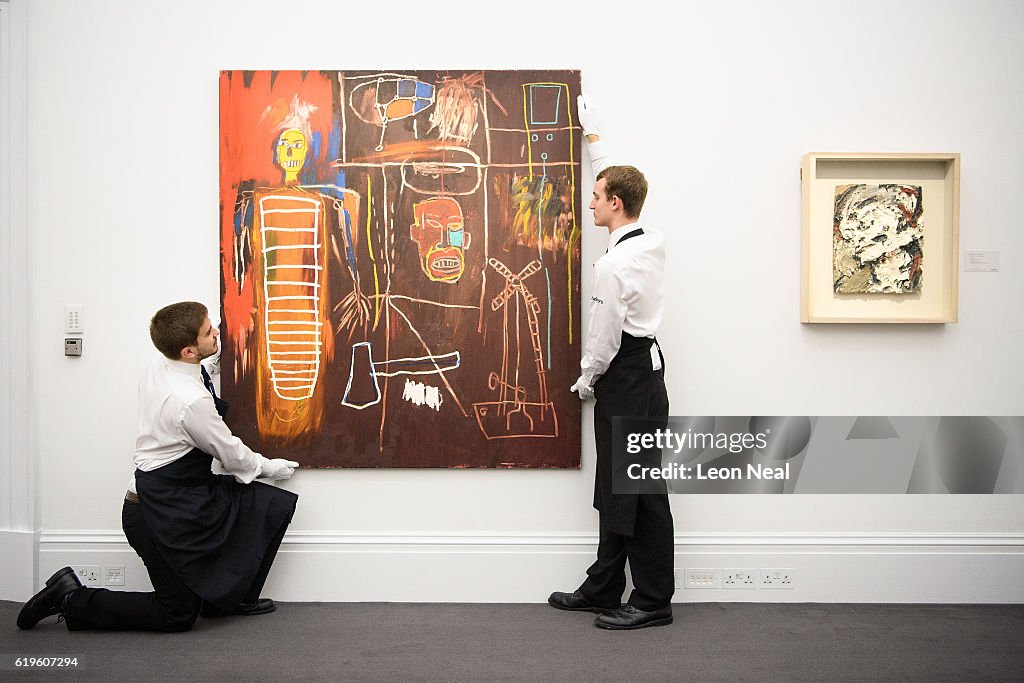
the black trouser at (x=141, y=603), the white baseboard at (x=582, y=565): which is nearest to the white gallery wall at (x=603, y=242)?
the white baseboard at (x=582, y=565)

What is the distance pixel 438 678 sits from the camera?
6.95 feet

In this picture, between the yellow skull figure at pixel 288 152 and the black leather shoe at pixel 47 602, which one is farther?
the yellow skull figure at pixel 288 152

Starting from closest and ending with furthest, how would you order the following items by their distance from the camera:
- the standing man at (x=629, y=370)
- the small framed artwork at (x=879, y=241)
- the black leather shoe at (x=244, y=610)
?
the standing man at (x=629, y=370), the black leather shoe at (x=244, y=610), the small framed artwork at (x=879, y=241)

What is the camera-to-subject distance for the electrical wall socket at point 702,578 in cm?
274

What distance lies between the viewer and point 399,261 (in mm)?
2746

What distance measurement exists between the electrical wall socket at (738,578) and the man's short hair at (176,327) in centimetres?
210

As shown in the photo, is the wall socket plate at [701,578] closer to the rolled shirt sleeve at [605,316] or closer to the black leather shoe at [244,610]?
the rolled shirt sleeve at [605,316]

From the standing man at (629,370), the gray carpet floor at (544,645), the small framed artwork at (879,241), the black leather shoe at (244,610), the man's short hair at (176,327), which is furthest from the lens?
the small framed artwork at (879,241)

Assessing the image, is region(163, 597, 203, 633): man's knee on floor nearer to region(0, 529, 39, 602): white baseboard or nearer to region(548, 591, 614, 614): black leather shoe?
region(0, 529, 39, 602): white baseboard

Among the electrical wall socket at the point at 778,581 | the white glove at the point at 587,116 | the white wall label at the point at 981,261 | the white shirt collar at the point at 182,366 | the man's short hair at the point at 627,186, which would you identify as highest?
the white glove at the point at 587,116

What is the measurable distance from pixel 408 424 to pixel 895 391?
6.18 feet

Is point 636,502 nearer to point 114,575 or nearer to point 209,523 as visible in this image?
point 209,523

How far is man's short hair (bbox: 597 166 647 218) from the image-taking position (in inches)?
98.3

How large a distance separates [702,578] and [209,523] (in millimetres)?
1802
